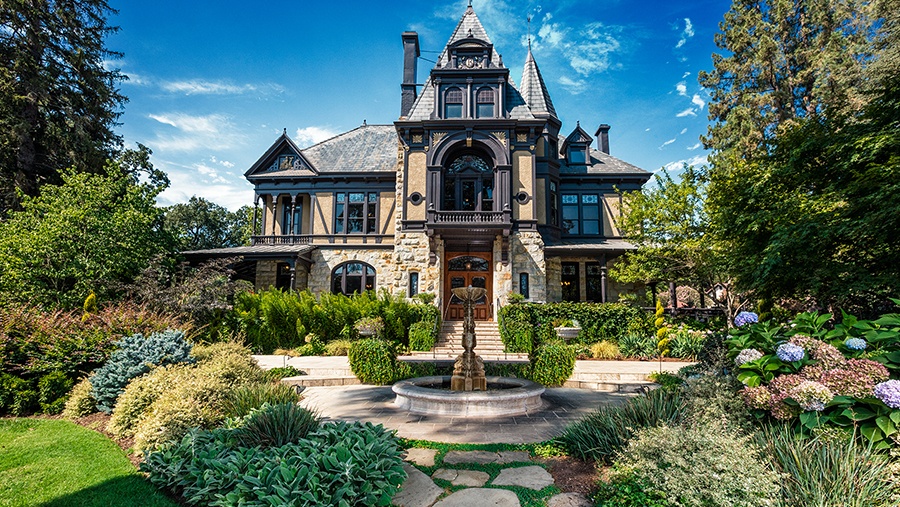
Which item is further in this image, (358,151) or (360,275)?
(358,151)

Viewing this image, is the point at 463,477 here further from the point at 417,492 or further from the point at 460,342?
the point at 460,342

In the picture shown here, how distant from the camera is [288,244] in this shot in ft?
69.7

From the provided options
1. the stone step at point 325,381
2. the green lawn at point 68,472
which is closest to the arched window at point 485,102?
the stone step at point 325,381

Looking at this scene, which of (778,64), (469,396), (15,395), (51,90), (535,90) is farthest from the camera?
(535,90)

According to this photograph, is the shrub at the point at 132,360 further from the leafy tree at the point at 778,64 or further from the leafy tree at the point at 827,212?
the leafy tree at the point at 778,64

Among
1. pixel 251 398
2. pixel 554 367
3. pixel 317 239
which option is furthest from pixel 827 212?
pixel 317 239

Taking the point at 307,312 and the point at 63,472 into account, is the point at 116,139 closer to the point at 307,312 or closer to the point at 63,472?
the point at 307,312

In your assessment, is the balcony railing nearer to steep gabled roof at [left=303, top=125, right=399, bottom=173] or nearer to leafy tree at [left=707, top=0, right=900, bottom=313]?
steep gabled roof at [left=303, top=125, right=399, bottom=173]

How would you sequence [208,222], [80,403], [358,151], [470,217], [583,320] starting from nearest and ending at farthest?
[80,403] → [583,320] → [470,217] → [358,151] → [208,222]

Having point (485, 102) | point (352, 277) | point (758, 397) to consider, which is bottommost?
point (758, 397)

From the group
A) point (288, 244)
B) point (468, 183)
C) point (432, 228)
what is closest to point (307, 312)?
point (432, 228)

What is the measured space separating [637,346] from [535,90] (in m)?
14.7

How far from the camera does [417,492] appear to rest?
3592 millimetres

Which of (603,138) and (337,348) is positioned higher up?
(603,138)
